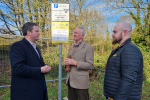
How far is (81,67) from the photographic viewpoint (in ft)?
7.28

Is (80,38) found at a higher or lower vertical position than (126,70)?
higher

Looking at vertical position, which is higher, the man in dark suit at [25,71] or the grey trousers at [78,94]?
the man in dark suit at [25,71]

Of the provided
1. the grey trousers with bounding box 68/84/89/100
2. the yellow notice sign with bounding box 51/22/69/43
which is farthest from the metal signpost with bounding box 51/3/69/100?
the grey trousers with bounding box 68/84/89/100

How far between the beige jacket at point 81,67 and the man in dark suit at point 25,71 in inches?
26.9

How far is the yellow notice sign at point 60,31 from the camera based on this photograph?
1980 millimetres

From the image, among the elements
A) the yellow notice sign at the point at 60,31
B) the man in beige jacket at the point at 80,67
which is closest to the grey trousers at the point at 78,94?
the man in beige jacket at the point at 80,67

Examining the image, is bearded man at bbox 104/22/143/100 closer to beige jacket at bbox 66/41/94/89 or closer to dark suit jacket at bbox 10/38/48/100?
beige jacket at bbox 66/41/94/89

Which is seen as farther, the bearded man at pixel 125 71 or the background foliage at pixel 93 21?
the background foliage at pixel 93 21

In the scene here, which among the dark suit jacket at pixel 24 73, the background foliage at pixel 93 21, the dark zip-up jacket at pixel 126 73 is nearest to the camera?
the dark zip-up jacket at pixel 126 73

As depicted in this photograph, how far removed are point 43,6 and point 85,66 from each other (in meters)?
5.62

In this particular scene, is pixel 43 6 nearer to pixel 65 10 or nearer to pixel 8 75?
pixel 8 75

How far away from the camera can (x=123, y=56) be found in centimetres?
135

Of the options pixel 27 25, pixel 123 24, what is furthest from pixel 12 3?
pixel 123 24

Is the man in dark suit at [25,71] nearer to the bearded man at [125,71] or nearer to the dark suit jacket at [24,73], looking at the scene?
the dark suit jacket at [24,73]
